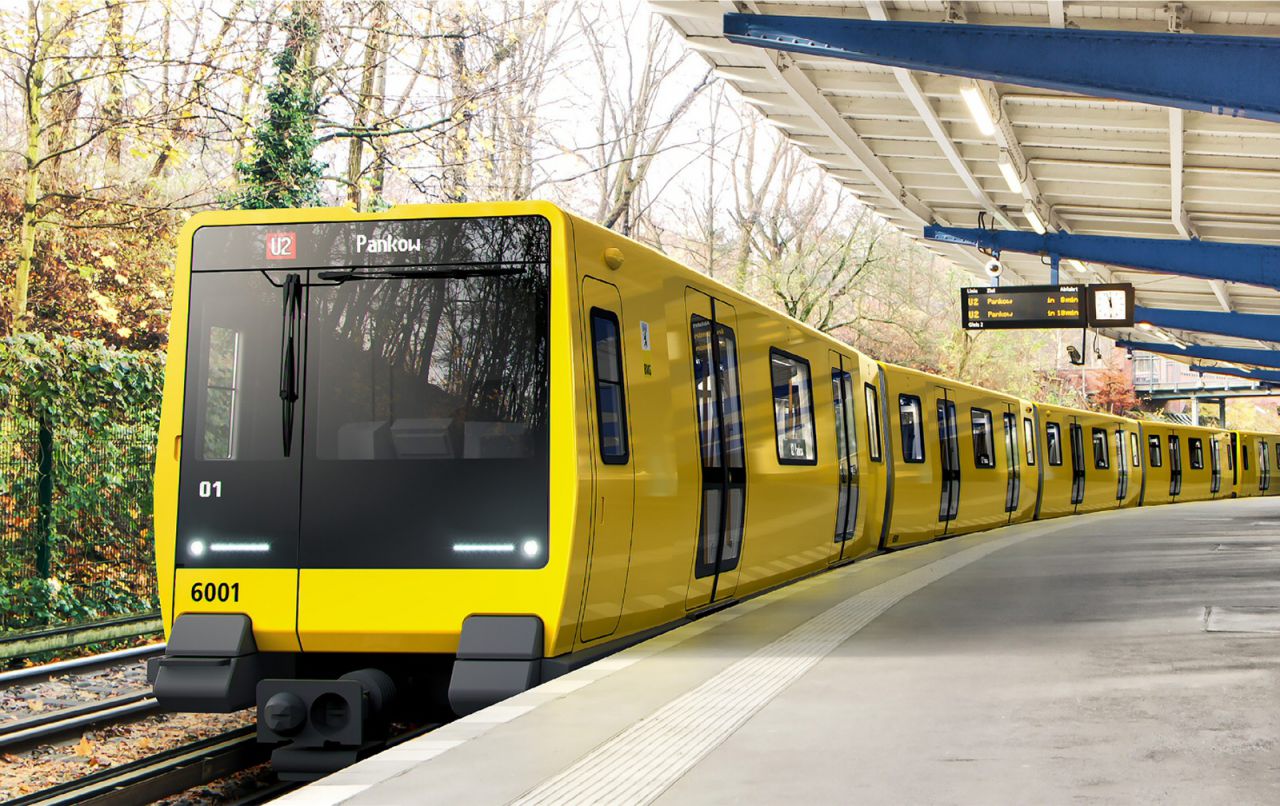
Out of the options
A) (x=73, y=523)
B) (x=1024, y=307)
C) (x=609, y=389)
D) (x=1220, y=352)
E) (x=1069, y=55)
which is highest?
(x=1069, y=55)

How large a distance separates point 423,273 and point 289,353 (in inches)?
33.3

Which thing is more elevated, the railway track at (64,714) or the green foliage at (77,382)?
the green foliage at (77,382)

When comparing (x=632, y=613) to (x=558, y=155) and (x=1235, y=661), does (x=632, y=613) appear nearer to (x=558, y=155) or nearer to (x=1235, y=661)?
(x=1235, y=661)

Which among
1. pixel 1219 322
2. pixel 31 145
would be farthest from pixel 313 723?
pixel 1219 322

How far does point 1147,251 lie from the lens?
24188 mm

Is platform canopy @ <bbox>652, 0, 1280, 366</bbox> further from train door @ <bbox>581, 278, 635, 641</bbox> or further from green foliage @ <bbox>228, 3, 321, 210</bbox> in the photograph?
train door @ <bbox>581, 278, 635, 641</bbox>

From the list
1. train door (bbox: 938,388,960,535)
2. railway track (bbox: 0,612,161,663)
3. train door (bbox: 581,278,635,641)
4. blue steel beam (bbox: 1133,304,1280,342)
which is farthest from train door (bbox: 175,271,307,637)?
blue steel beam (bbox: 1133,304,1280,342)

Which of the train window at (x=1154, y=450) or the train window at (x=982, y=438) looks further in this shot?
the train window at (x=1154, y=450)

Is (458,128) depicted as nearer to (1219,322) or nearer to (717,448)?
(717,448)

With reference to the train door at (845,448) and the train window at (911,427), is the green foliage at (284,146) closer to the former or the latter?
the train door at (845,448)

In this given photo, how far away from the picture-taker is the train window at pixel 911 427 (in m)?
20.2

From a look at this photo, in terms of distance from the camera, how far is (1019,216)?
2519 cm

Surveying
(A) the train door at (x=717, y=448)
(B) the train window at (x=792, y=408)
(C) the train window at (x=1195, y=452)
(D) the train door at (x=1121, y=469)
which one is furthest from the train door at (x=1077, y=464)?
(A) the train door at (x=717, y=448)

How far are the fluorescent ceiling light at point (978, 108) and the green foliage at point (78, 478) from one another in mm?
9849
